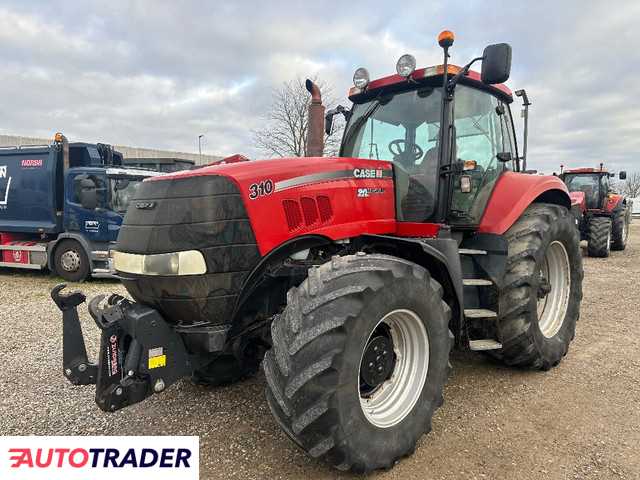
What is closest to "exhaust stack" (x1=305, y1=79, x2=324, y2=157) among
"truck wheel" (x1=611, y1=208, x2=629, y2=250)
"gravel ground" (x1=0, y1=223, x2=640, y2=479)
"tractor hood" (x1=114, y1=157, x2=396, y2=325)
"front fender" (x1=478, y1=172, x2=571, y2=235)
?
"tractor hood" (x1=114, y1=157, x2=396, y2=325)

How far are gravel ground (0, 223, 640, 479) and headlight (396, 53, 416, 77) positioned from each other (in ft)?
8.25

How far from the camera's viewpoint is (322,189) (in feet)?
9.32

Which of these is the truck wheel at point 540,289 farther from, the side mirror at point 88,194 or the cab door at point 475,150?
the side mirror at point 88,194

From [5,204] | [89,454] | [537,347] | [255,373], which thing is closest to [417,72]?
[537,347]

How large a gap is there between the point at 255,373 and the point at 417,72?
2.85 meters

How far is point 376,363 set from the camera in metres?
2.64

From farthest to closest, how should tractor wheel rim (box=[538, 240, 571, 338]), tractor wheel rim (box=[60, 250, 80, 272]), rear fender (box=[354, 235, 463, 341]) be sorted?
tractor wheel rim (box=[60, 250, 80, 272])
tractor wheel rim (box=[538, 240, 571, 338])
rear fender (box=[354, 235, 463, 341])

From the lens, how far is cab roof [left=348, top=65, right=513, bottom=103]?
3525mm

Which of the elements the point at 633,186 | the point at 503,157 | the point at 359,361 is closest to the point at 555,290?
the point at 503,157

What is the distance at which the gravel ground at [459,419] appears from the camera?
2557 mm

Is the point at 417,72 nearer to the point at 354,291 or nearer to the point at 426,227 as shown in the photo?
the point at 426,227

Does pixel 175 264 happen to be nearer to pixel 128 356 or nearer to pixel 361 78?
pixel 128 356

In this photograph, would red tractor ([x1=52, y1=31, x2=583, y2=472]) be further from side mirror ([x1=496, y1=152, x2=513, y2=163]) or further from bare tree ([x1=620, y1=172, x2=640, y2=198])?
bare tree ([x1=620, y1=172, x2=640, y2=198])

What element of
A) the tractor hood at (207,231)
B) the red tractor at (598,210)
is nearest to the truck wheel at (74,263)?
the tractor hood at (207,231)
